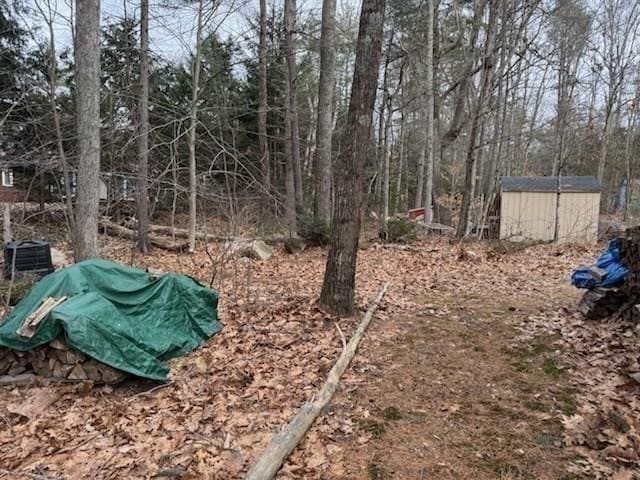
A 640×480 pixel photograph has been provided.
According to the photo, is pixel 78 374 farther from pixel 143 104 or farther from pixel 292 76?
pixel 292 76

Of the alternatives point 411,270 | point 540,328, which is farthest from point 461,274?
point 540,328

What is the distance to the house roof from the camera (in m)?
13.8

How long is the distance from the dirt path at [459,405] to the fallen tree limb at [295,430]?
18cm

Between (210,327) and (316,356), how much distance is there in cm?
153

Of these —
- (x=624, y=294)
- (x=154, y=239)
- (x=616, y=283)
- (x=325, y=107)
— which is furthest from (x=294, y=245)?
(x=624, y=294)

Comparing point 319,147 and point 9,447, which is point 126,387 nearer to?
point 9,447

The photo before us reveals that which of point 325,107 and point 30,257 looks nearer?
point 30,257

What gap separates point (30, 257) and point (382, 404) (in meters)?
6.99

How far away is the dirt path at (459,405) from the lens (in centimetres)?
244

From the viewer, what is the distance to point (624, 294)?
433 centimetres

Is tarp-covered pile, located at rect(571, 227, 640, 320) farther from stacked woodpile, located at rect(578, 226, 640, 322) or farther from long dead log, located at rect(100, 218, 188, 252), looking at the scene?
long dead log, located at rect(100, 218, 188, 252)

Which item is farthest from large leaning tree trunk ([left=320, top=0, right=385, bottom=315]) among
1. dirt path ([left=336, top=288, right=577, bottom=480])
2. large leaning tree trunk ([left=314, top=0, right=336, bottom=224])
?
large leaning tree trunk ([left=314, top=0, right=336, bottom=224])

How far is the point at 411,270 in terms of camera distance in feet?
26.0

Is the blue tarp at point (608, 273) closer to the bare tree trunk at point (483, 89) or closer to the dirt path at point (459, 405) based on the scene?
the dirt path at point (459, 405)
